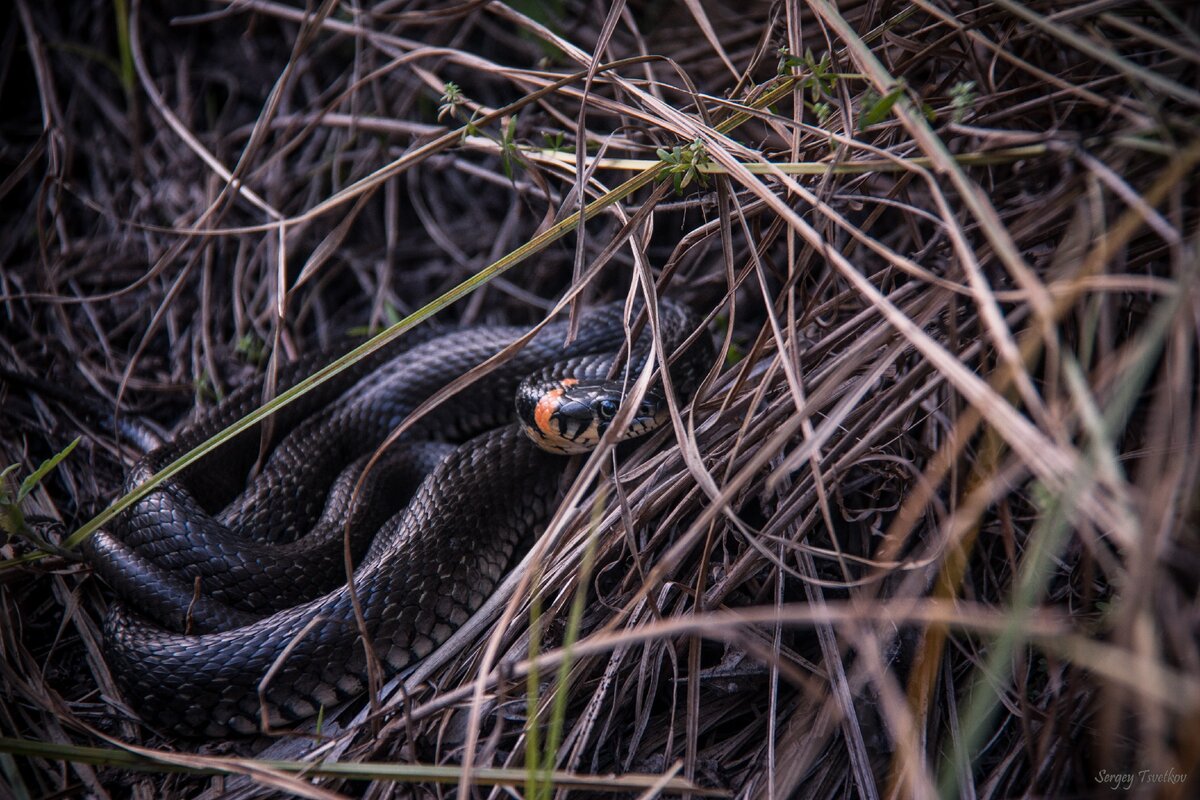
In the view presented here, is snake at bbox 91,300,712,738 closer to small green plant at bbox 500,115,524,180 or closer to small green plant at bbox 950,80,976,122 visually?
small green plant at bbox 500,115,524,180

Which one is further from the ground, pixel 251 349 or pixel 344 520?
pixel 251 349

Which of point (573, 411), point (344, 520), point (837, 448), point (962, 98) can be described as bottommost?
point (837, 448)

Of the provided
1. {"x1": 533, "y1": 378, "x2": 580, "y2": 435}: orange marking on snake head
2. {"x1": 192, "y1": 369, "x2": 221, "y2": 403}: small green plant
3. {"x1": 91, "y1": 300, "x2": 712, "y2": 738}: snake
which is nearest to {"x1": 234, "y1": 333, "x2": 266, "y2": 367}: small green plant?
{"x1": 192, "y1": 369, "x2": 221, "y2": 403}: small green plant

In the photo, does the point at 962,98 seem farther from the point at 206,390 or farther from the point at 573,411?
the point at 206,390

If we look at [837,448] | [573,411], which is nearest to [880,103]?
[837,448]

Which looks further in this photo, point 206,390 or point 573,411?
point 206,390

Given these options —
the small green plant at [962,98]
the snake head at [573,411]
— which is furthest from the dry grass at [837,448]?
the snake head at [573,411]

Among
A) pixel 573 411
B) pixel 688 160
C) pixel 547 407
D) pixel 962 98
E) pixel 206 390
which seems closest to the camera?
pixel 962 98

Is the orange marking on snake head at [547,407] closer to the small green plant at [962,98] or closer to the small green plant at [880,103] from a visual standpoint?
the small green plant at [880,103]
